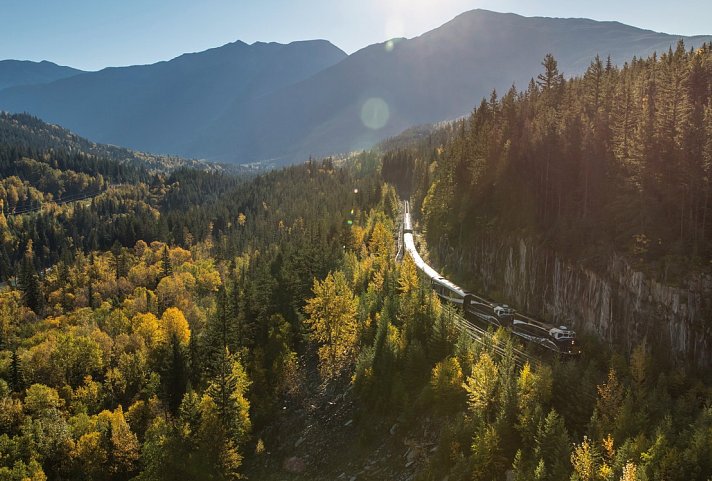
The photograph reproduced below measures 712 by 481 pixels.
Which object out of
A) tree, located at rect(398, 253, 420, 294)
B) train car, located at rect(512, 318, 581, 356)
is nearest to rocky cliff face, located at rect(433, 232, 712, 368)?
train car, located at rect(512, 318, 581, 356)

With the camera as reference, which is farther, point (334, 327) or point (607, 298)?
point (334, 327)

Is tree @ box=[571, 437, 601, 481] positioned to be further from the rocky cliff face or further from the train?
the train

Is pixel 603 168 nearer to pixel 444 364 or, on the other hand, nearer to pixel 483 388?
pixel 444 364

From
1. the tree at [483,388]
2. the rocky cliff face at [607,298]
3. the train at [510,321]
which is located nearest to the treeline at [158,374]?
the train at [510,321]

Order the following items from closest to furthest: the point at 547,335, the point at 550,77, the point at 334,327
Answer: the point at 547,335 → the point at 334,327 → the point at 550,77

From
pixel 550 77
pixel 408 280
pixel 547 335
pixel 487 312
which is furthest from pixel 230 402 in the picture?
pixel 550 77

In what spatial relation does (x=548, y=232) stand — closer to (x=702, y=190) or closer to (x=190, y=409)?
(x=702, y=190)

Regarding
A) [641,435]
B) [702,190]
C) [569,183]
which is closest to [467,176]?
[569,183]
